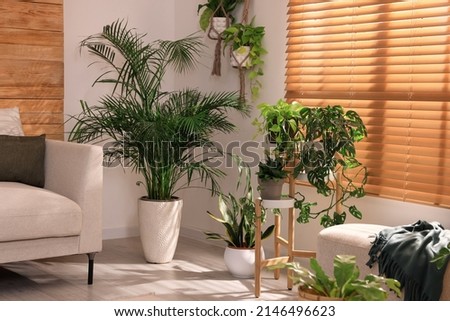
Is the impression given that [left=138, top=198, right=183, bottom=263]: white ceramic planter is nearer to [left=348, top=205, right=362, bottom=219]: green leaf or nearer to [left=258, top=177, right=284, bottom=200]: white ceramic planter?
[left=258, top=177, right=284, bottom=200]: white ceramic planter

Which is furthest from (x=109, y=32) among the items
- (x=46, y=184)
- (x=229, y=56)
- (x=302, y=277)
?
(x=302, y=277)

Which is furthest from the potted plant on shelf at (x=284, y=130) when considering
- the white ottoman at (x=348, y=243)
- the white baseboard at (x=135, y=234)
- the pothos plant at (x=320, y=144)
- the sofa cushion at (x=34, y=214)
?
the white baseboard at (x=135, y=234)

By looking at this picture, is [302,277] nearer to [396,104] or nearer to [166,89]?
[396,104]

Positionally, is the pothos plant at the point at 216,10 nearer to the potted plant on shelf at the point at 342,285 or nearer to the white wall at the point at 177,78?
the white wall at the point at 177,78

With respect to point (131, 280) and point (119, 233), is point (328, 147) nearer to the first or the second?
point (131, 280)

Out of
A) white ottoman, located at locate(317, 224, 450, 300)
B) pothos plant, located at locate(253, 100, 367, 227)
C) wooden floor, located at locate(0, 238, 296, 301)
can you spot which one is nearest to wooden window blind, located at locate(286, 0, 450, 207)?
pothos plant, located at locate(253, 100, 367, 227)

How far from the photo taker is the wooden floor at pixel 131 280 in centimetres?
417

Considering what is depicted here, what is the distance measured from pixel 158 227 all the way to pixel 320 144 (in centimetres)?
126

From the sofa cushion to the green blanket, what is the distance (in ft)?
5.39

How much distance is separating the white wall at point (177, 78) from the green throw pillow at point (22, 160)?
97cm

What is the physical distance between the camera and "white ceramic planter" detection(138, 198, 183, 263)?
193 inches

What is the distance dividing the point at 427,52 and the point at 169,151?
5.46 ft
